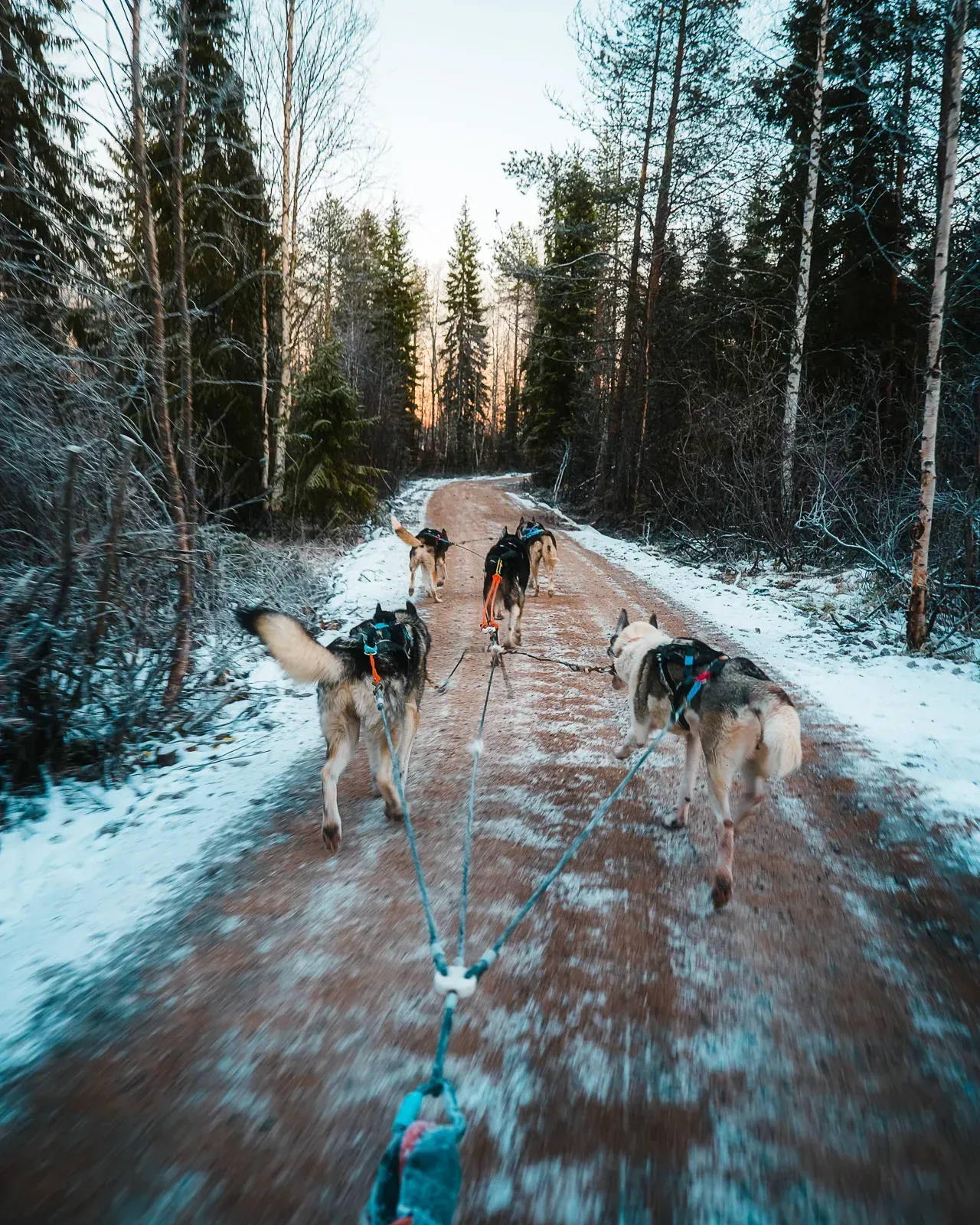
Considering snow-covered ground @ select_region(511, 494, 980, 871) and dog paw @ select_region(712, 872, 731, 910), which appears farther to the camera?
snow-covered ground @ select_region(511, 494, 980, 871)

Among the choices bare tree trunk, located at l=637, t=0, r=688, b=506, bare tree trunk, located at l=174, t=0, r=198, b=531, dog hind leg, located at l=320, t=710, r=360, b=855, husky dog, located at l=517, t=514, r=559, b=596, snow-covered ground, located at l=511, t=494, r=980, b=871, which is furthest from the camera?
bare tree trunk, located at l=637, t=0, r=688, b=506

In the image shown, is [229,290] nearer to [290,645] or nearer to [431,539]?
[431,539]

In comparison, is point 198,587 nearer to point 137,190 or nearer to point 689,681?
point 137,190

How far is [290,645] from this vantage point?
3.04 meters

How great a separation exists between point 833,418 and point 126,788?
13280 millimetres

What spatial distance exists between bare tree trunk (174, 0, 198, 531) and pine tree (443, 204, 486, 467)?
41.1m

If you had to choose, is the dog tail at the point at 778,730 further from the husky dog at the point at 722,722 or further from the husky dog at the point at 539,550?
the husky dog at the point at 539,550

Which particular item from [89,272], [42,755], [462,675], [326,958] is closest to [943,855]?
[326,958]

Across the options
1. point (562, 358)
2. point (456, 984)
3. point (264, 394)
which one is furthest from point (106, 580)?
point (562, 358)

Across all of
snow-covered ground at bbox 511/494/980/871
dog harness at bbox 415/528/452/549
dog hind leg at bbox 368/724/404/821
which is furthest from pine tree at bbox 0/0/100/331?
snow-covered ground at bbox 511/494/980/871

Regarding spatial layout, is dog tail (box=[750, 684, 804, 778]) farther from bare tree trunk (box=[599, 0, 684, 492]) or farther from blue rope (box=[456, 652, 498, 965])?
bare tree trunk (box=[599, 0, 684, 492])

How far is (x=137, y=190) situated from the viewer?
4984 mm

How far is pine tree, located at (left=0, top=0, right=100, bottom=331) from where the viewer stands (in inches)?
187

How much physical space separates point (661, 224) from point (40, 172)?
14412 mm
